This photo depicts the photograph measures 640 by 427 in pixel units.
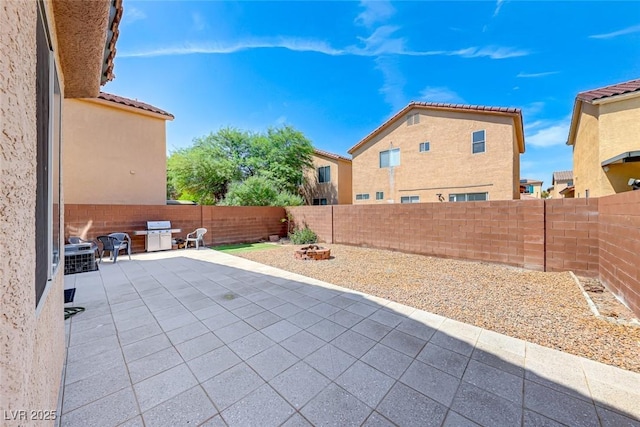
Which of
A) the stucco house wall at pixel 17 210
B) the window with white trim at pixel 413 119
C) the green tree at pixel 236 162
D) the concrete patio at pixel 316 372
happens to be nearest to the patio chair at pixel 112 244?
the concrete patio at pixel 316 372

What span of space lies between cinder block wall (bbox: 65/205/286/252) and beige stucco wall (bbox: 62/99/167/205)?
1913 mm

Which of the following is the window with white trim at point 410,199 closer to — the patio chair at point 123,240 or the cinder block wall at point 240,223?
the cinder block wall at point 240,223

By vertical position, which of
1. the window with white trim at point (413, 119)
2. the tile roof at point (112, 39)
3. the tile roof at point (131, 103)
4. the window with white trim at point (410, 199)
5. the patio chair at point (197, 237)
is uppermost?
the window with white trim at point (413, 119)

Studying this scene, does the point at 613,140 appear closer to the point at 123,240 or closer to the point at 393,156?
the point at 393,156

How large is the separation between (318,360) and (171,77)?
34.4 feet

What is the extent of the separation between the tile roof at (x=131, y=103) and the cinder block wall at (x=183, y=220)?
4446 mm

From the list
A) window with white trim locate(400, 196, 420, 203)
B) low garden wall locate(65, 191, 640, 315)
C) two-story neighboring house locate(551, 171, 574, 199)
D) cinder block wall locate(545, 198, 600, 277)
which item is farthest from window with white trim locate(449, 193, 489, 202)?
two-story neighboring house locate(551, 171, 574, 199)

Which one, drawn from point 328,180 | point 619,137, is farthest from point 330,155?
point 619,137

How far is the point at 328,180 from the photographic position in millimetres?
18688

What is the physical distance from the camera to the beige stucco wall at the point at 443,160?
36.4 feet

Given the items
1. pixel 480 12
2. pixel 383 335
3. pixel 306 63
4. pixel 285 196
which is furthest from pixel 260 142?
pixel 383 335

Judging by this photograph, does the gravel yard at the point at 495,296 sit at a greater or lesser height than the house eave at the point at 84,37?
lesser

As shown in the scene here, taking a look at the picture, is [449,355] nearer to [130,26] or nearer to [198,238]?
[130,26]

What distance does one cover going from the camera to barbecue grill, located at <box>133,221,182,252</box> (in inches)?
A: 334
